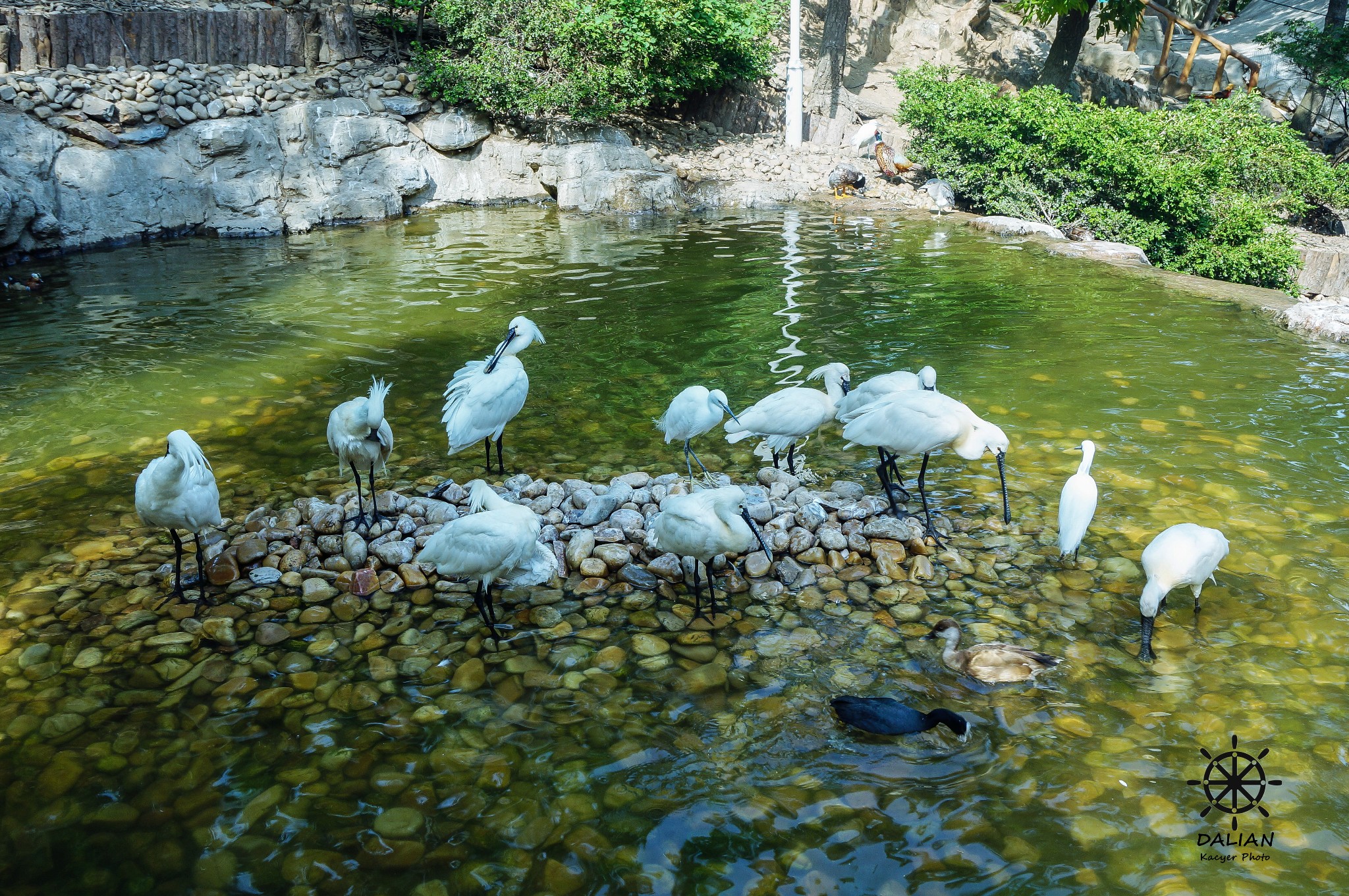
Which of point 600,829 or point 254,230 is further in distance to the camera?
point 254,230

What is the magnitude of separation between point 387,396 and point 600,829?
524cm

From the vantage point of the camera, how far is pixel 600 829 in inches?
129

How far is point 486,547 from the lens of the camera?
14.2 ft

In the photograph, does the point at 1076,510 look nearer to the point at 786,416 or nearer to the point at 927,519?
the point at 927,519

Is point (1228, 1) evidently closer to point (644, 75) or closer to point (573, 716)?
point (644, 75)

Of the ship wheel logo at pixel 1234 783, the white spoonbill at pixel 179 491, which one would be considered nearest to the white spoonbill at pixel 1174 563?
the ship wheel logo at pixel 1234 783

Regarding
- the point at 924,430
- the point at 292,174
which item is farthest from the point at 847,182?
the point at 924,430

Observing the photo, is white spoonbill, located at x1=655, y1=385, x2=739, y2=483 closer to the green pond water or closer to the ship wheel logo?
the green pond water

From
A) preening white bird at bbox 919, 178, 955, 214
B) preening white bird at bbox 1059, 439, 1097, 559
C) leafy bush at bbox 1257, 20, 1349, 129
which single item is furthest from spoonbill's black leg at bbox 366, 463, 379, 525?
leafy bush at bbox 1257, 20, 1349, 129

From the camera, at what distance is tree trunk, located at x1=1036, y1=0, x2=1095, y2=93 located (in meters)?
19.2

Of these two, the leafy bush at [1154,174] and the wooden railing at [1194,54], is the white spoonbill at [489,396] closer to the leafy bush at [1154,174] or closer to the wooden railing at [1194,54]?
the leafy bush at [1154,174]

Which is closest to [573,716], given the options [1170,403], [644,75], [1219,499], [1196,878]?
[1196,878]

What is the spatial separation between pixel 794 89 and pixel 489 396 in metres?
15.8

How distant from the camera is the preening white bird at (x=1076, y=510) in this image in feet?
15.5
